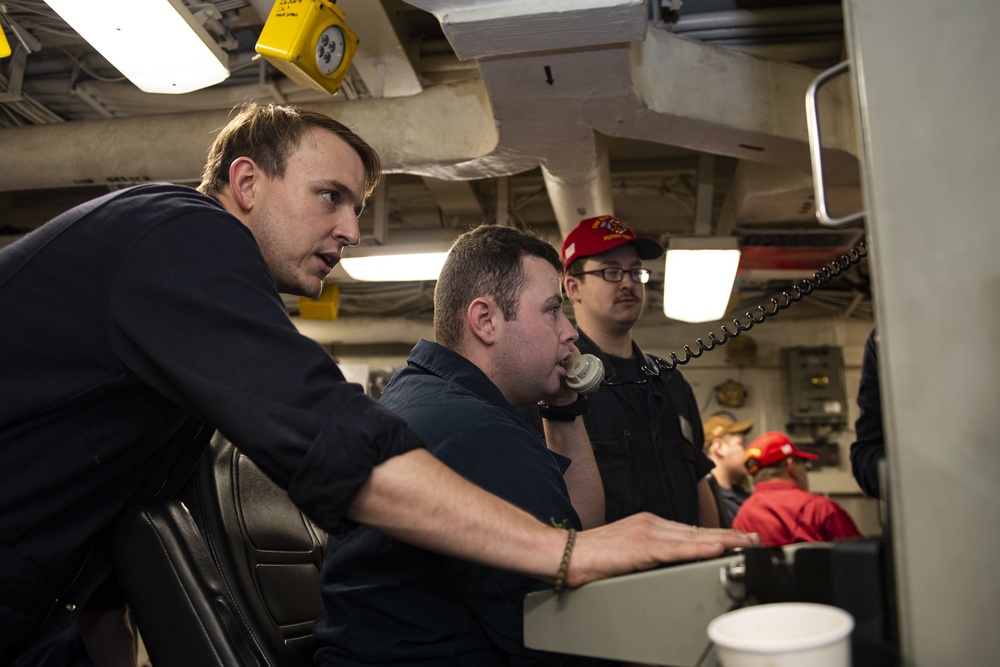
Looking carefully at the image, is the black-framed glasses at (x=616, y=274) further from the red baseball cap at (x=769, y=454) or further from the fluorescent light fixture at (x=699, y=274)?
the red baseball cap at (x=769, y=454)

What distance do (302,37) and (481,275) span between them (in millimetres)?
1105

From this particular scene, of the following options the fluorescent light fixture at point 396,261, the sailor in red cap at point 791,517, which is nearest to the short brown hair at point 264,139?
the sailor in red cap at point 791,517

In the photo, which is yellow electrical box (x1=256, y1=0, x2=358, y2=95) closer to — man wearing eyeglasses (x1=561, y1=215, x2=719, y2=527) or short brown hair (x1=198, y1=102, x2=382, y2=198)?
short brown hair (x1=198, y1=102, x2=382, y2=198)

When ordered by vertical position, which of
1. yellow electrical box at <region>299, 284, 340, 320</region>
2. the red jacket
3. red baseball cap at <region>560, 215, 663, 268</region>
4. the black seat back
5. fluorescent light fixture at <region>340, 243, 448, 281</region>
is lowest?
the red jacket

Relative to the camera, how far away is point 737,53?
2.95 meters

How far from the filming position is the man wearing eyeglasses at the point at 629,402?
2328mm

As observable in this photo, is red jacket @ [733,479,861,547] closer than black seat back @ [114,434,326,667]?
No

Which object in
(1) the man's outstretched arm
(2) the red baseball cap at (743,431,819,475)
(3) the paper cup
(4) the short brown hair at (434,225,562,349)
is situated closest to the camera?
(3) the paper cup

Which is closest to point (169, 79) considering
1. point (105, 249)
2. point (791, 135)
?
point (105, 249)

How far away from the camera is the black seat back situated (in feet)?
4.04

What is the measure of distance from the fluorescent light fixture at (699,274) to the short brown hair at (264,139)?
2623 mm

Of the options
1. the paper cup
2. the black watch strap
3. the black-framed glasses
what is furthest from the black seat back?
the black-framed glasses

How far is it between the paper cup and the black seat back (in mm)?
817

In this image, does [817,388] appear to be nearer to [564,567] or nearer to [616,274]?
[616,274]
